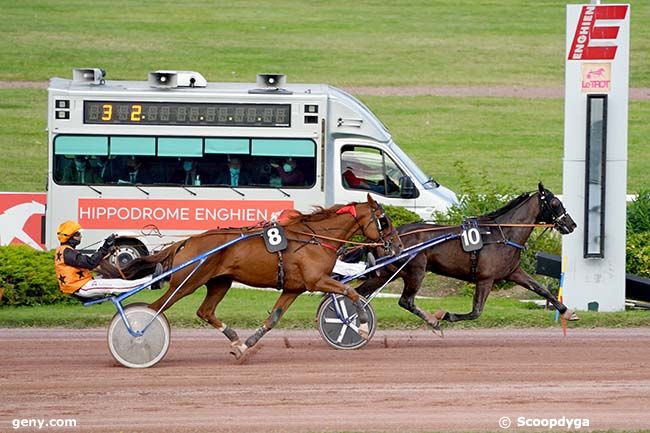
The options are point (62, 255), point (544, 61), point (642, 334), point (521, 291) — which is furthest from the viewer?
point (544, 61)

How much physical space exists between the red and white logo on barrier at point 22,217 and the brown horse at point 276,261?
25.5 ft

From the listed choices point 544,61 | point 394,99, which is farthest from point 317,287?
point 544,61

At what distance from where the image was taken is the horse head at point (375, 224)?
43.4 ft

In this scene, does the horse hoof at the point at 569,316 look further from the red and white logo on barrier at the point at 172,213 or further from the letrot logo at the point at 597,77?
the red and white logo on barrier at the point at 172,213

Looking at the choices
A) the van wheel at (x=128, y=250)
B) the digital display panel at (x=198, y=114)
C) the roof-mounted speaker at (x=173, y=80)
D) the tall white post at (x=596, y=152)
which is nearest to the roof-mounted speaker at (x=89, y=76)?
the digital display panel at (x=198, y=114)

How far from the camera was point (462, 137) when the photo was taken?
33.2 m

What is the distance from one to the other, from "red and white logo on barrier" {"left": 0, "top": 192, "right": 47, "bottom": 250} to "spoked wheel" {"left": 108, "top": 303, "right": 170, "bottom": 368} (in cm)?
807

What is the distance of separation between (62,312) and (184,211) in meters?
3.72

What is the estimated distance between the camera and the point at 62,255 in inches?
493

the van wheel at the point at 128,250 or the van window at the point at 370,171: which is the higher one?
the van window at the point at 370,171

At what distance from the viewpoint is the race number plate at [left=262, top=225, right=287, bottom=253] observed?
13.0m

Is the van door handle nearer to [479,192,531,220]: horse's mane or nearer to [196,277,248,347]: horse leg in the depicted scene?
[479,192,531,220]: horse's mane

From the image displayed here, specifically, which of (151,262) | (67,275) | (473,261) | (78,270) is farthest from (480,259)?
(67,275)

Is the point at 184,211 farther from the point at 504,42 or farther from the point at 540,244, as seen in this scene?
the point at 504,42
